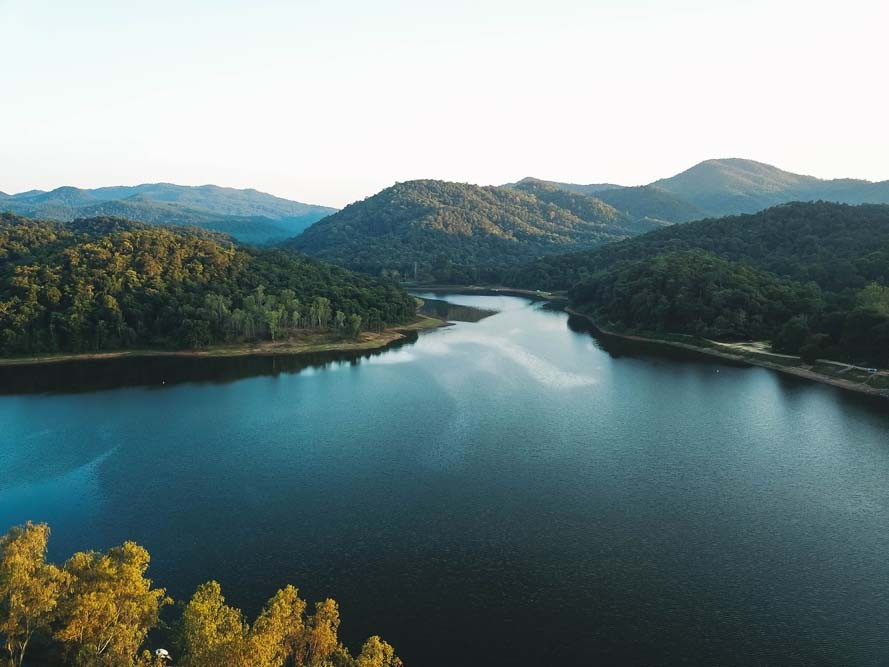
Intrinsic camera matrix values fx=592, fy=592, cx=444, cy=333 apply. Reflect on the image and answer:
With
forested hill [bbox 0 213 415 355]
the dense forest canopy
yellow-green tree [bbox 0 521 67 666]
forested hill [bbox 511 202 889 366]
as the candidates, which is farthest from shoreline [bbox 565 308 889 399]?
yellow-green tree [bbox 0 521 67 666]

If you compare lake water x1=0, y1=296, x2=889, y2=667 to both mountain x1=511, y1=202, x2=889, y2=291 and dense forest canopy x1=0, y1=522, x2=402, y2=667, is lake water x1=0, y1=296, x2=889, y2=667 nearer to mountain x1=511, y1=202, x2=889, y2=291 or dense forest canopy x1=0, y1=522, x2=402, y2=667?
dense forest canopy x1=0, y1=522, x2=402, y2=667

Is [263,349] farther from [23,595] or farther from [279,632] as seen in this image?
[279,632]

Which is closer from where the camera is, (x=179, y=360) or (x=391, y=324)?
(x=179, y=360)

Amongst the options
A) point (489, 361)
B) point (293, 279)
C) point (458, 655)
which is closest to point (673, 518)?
point (458, 655)

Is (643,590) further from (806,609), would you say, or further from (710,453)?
(710,453)

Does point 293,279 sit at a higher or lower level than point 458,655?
higher

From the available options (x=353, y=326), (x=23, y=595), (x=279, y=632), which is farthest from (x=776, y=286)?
(x=23, y=595)
